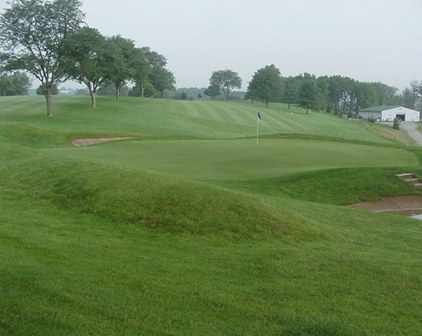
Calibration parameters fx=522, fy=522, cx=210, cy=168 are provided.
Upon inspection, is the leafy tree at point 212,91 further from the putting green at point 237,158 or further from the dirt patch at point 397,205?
the dirt patch at point 397,205

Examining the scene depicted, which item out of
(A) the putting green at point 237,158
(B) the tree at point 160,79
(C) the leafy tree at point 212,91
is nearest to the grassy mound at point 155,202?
(A) the putting green at point 237,158

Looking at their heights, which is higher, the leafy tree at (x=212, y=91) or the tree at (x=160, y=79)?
the tree at (x=160, y=79)

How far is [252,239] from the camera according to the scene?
10664 mm

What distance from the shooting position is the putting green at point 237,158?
72.4ft

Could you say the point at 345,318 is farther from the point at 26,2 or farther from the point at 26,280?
the point at 26,2

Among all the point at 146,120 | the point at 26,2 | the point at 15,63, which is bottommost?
the point at 146,120

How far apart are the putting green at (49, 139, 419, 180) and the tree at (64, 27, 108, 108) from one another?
26.4 meters

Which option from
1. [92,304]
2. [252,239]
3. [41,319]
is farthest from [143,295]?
[252,239]

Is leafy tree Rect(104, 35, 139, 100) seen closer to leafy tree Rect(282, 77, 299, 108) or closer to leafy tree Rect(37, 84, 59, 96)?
leafy tree Rect(37, 84, 59, 96)

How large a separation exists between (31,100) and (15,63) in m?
21.9

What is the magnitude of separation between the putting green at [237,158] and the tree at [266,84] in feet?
325

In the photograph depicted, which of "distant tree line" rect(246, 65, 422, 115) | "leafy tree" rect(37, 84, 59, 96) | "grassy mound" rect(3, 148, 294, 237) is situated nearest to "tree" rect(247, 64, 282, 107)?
"distant tree line" rect(246, 65, 422, 115)

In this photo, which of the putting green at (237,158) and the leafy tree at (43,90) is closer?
the putting green at (237,158)

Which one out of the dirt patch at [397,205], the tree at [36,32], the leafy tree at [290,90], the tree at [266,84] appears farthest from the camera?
the leafy tree at [290,90]
